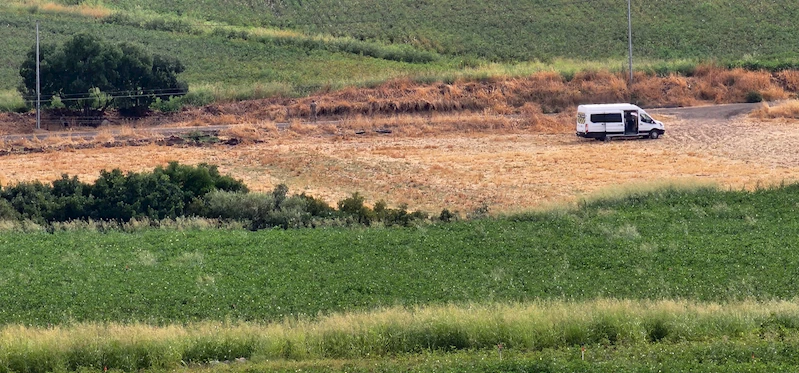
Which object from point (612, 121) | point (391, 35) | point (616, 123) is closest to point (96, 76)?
point (391, 35)

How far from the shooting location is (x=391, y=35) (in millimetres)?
77438

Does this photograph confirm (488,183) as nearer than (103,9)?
Yes

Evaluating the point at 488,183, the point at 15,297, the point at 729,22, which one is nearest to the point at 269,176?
the point at 488,183

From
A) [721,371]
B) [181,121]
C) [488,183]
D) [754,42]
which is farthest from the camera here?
[754,42]

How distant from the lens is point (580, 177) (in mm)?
41906

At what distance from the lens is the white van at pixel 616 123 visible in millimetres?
50562

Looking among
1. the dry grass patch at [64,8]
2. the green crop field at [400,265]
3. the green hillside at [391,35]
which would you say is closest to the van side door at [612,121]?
the green hillside at [391,35]

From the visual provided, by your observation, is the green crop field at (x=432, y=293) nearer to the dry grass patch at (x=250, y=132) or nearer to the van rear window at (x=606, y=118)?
the van rear window at (x=606, y=118)

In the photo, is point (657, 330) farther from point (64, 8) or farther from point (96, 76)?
point (64, 8)

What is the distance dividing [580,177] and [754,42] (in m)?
35.5

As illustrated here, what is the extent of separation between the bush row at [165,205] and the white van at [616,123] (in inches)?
747

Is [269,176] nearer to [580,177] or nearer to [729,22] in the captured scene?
[580,177]

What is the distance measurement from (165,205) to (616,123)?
23446 mm

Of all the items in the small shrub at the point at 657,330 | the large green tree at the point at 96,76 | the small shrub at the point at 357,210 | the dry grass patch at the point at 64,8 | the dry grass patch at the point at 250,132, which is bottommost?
the small shrub at the point at 657,330
